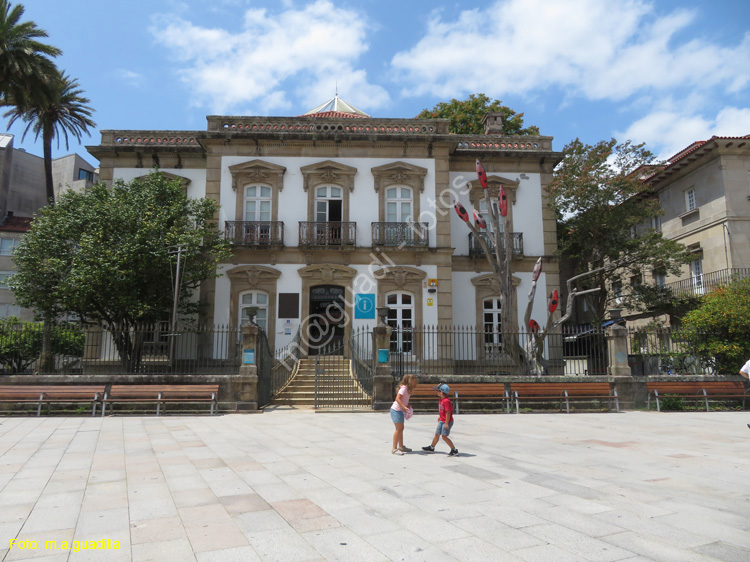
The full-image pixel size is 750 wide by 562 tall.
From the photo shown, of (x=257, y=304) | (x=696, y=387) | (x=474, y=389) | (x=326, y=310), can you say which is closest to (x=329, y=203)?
(x=326, y=310)

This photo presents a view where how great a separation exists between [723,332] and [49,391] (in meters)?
19.5

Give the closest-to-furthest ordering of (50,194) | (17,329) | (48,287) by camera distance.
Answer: (17,329) < (48,287) < (50,194)

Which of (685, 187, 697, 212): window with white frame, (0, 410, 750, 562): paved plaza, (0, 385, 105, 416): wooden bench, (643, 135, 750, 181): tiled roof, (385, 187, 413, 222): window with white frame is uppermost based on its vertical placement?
(643, 135, 750, 181): tiled roof

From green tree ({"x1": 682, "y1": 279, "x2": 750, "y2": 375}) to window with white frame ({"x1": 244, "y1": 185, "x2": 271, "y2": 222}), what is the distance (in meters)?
15.6

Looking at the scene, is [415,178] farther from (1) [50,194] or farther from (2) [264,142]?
(1) [50,194]

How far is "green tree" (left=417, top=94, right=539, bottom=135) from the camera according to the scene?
30.6m

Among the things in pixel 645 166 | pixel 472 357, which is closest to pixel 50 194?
pixel 472 357

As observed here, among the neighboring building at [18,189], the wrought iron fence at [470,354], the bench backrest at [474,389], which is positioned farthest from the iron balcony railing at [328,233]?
the neighboring building at [18,189]

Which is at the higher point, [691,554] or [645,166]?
[645,166]

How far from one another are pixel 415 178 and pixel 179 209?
30.4 feet

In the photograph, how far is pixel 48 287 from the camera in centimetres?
1800

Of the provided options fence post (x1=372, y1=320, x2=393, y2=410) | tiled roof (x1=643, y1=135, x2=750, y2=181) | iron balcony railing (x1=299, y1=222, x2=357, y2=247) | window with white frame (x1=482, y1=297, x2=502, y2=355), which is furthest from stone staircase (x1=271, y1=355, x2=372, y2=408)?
tiled roof (x1=643, y1=135, x2=750, y2=181)

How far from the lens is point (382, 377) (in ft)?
49.1

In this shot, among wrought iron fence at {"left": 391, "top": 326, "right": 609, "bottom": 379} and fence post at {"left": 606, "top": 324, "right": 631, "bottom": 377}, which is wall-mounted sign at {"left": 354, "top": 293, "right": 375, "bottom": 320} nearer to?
wrought iron fence at {"left": 391, "top": 326, "right": 609, "bottom": 379}
